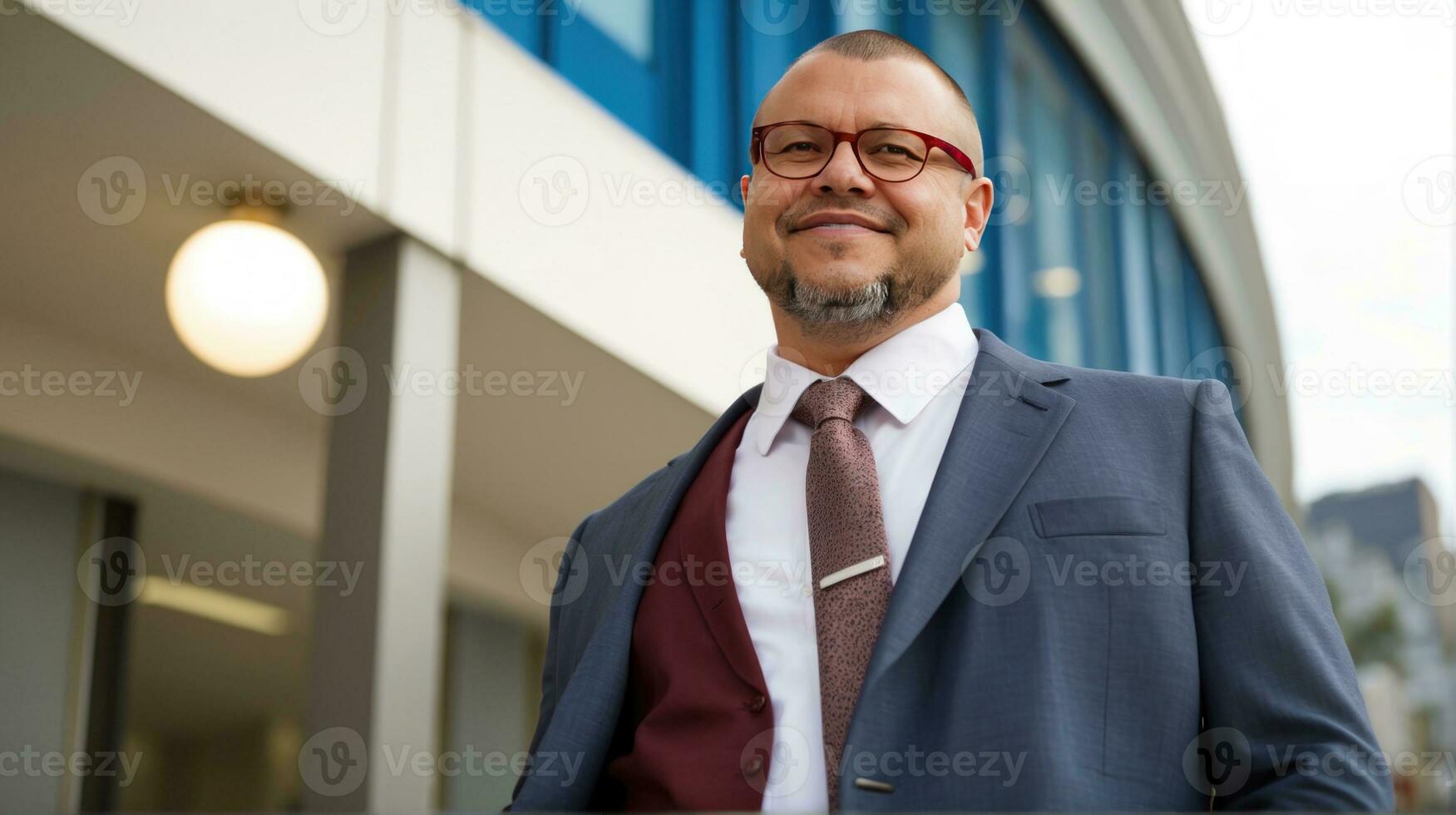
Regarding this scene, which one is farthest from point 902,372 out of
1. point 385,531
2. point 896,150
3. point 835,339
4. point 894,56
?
point 385,531

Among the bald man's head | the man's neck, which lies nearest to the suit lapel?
the man's neck

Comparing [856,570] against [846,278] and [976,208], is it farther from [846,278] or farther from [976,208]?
[976,208]

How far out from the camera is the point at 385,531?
3826 mm

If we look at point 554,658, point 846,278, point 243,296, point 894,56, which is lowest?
point 554,658

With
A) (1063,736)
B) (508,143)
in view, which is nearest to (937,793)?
(1063,736)

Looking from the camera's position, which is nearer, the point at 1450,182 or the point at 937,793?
the point at 937,793

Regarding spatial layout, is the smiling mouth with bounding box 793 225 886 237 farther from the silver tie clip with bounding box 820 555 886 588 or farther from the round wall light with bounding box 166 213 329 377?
the round wall light with bounding box 166 213 329 377

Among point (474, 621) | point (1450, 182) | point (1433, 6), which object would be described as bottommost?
point (474, 621)

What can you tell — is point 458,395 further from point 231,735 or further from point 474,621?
point 231,735

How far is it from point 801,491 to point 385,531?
2155 millimetres

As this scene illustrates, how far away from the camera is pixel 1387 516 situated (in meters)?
16.4

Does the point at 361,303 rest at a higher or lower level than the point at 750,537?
higher

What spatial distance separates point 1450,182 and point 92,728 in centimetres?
571

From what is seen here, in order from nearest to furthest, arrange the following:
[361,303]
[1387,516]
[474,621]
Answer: [361,303], [474,621], [1387,516]
